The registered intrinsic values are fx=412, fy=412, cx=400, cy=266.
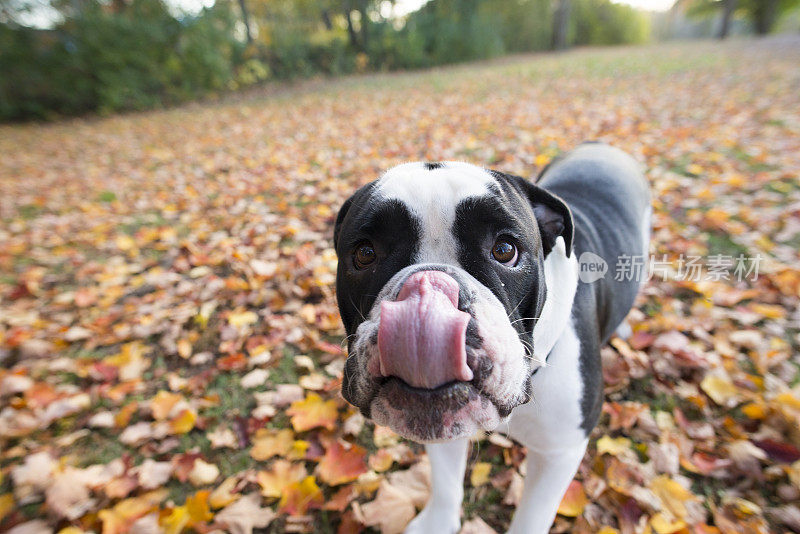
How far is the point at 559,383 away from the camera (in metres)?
1.58

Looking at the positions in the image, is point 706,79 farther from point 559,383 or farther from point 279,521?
point 279,521

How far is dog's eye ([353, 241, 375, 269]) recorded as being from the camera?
1476 millimetres

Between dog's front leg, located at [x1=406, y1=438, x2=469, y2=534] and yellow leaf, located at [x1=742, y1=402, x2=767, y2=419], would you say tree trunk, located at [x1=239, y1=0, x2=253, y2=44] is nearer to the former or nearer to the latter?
dog's front leg, located at [x1=406, y1=438, x2=469, y2=534]

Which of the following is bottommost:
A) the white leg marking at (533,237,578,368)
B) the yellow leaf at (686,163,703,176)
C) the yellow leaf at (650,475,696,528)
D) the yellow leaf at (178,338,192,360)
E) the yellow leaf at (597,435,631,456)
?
the yellow leaf at (650,475,696,528)

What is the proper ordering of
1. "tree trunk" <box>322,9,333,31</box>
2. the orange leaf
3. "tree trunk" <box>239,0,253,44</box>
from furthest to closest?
"tree trunk" <box>322,9,333,31</box> → "tree trunk" <box>239,0,253,44</box> → the orange leaf

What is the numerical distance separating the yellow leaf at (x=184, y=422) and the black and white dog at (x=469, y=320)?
1431 mm

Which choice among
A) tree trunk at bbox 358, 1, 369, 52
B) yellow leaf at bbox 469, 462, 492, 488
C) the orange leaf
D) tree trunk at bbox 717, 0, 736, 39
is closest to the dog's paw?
yellow leaf at bbox 469, 462, 492, 488

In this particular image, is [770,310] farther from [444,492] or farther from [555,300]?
[444,492]

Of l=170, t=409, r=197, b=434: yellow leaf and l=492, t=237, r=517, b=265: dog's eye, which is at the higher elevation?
l=492, t=237, r=517, b=265: dog's eye

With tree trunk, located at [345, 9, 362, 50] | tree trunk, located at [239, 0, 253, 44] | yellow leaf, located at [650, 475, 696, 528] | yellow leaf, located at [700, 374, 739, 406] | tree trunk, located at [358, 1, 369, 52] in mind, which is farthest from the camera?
tree trunk, located at [345, 9, 362, 50]

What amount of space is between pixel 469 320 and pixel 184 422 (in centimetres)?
216

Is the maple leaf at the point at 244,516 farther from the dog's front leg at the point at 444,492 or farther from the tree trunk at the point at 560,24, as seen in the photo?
the tree trunk at the point at 560,24

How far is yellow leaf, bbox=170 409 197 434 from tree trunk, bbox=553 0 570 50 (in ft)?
94.7

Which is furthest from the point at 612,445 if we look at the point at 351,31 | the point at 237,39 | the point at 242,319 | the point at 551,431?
the point at 351,31
